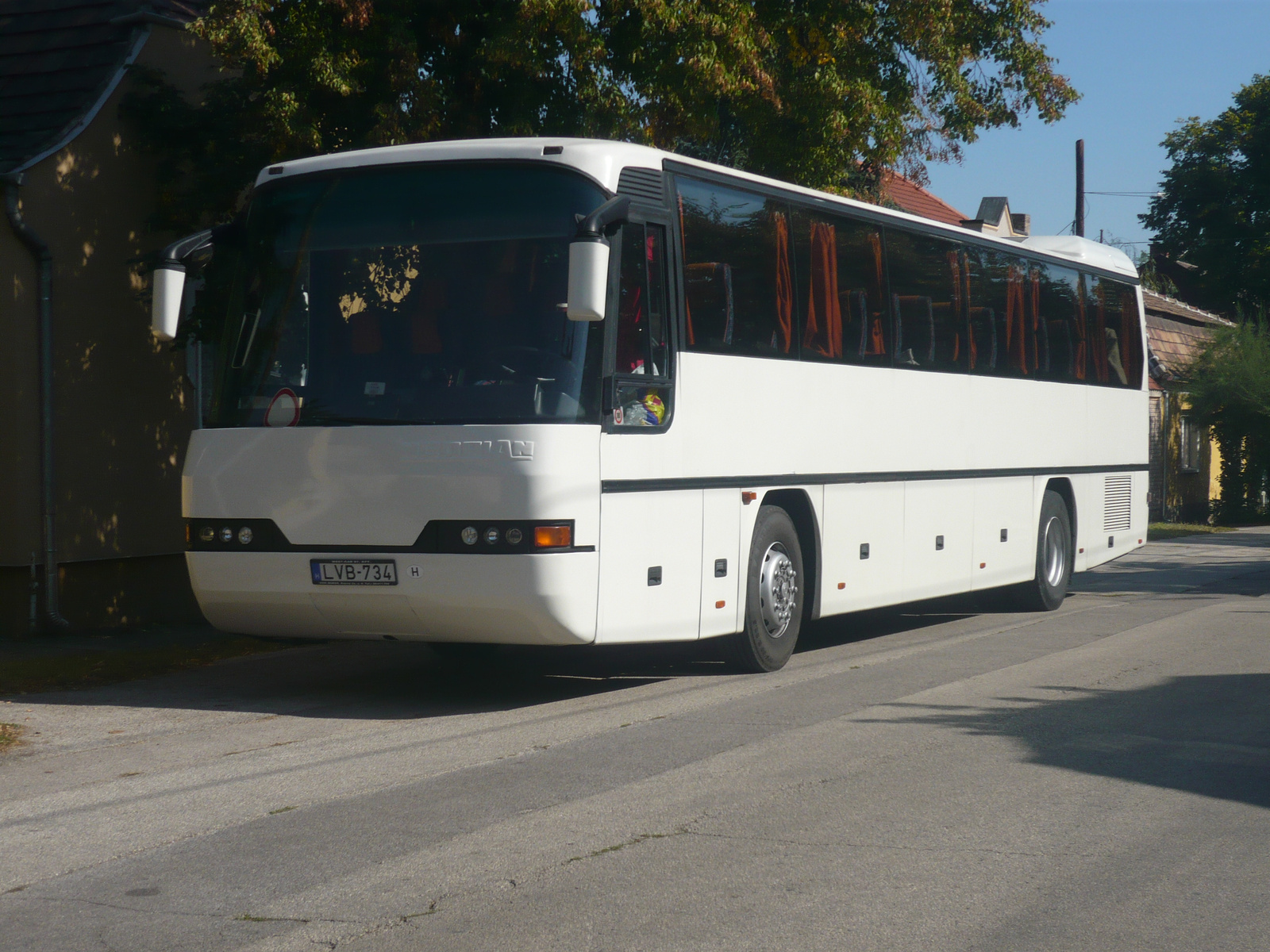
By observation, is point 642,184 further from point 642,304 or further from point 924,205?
point 924,205

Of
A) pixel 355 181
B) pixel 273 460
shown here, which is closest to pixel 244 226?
pixel 355 181

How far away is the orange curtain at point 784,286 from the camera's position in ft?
35.0

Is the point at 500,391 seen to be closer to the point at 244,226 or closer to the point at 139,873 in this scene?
the point at 244,226

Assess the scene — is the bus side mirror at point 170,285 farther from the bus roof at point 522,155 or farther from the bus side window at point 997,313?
the bus side window at point 997,313

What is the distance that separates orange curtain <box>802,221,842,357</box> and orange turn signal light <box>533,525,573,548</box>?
3248mm

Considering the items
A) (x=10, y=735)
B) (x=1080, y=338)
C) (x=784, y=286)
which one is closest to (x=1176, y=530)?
(x=1080, y=338)

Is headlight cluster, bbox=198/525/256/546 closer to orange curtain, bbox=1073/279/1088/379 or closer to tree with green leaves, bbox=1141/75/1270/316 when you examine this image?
orange curtain, bbox=1073/279/1088/379

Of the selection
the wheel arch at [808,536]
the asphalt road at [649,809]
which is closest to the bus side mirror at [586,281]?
the asphalt road at [649,809]

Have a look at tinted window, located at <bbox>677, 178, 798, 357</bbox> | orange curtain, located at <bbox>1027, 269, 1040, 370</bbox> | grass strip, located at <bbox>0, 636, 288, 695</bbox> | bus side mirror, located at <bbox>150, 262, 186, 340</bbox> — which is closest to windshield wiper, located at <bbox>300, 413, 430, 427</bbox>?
bus side mirror, located at <bbox>150, 262, 186, 340</bbox>

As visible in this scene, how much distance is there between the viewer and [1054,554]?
610 inches

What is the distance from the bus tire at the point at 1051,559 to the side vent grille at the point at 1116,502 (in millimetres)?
1142

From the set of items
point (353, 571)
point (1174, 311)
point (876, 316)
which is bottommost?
point (353, 571)

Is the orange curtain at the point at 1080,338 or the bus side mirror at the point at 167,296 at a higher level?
the orange curtain at the point at 1080,338

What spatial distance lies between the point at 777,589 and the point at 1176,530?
73.2 ft
